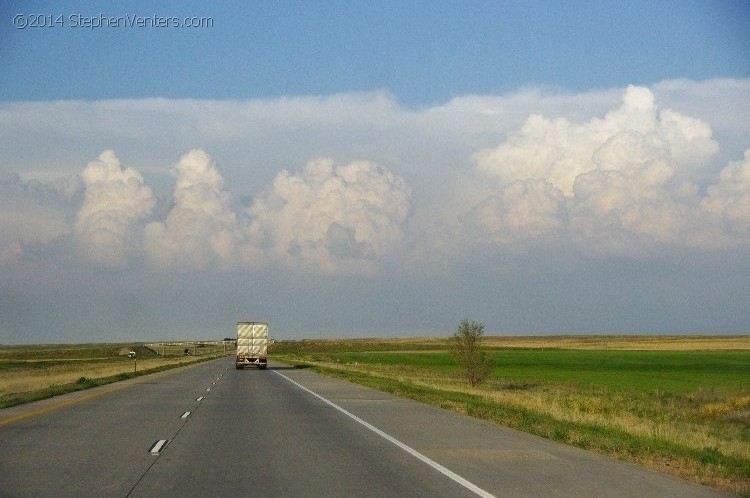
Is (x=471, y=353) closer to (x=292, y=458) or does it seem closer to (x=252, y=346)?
(x=252, y=346)

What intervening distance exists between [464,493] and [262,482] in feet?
8.73

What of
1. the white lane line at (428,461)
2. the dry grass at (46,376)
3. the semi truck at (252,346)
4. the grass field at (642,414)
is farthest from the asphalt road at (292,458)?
the semi truck at (252,346)

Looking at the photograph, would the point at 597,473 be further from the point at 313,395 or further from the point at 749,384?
the point at 749,384

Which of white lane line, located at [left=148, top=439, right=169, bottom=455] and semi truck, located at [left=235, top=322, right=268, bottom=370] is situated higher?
semi truck, located at [left=235, top=322, right=268, bottom=370]

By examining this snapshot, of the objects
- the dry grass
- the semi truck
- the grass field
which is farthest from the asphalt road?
the semi truck

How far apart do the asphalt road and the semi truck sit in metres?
44.0

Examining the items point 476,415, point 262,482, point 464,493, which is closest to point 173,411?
point 476,415

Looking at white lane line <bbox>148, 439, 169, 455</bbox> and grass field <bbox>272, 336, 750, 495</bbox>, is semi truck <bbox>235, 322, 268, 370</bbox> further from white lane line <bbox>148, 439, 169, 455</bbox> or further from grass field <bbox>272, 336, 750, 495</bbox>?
white lane line <bbox>148, 439, 169, 455</bbox>

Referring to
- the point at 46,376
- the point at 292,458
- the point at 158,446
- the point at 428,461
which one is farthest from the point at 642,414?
the point at 46,376

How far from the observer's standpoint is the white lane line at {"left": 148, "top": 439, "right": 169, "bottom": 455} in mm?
14798

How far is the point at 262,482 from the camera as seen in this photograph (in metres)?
11.6

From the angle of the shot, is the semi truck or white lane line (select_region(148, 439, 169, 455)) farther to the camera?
the semi truck

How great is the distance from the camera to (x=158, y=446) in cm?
1568

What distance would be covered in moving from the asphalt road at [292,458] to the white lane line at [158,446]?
34 millimetres
